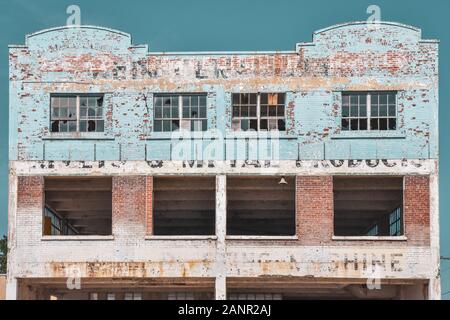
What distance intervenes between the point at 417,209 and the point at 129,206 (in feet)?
36.8

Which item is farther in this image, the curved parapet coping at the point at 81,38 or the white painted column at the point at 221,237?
the curved parapet coping at the point at 81,38

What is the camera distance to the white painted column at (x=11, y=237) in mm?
37656

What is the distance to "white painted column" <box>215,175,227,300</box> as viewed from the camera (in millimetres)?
37344

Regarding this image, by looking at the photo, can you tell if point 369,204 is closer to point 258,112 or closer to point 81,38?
point 258,112

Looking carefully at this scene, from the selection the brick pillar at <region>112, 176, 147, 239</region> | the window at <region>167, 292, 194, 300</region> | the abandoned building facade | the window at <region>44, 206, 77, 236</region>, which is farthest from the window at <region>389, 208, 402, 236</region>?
the window at <region>44, 206, 77, 236</region>

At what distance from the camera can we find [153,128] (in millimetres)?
38531

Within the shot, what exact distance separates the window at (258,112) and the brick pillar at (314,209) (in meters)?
2.53

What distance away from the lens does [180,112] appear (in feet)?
127

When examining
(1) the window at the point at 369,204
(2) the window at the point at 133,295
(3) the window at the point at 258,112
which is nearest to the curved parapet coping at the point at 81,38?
(3) the window at the point at 258,112

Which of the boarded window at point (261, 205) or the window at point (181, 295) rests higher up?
the boarded window at point (261, 205)

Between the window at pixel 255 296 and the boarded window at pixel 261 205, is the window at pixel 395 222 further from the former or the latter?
the window at pixel 255 296
